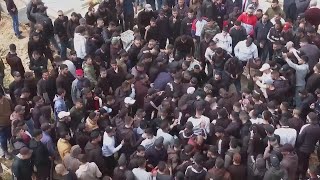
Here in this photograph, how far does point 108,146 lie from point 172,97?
2.02m

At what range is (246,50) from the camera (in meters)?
13.3

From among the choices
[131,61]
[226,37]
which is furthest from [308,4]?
[131,61]

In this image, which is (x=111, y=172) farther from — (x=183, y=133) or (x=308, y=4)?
(x=308, y=4)

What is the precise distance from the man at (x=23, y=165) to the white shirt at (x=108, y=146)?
1355 mm

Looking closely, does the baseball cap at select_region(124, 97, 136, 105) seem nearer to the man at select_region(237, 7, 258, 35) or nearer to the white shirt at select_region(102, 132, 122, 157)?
the white shirt at select_region(102, 132, 122, 157)

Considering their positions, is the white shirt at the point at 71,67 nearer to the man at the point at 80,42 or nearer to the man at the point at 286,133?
the man at the point at 80,42

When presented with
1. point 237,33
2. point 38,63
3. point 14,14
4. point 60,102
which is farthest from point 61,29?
point 237,33

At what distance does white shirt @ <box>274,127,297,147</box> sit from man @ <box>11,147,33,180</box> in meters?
4.48

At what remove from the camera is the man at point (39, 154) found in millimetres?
10336

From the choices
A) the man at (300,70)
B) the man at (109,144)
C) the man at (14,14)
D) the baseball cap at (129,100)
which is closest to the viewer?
the man at (109,144)

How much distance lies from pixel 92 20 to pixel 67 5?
4541 millimetres

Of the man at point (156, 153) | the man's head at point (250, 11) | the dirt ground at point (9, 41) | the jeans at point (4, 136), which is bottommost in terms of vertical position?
the dirt ground at point (9, 41)

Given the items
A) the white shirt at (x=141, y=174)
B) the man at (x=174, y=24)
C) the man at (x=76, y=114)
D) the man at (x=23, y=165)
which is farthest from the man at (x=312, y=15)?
the man at (x=23, y=165)

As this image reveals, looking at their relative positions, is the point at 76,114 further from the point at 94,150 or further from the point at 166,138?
the point at 166,138
